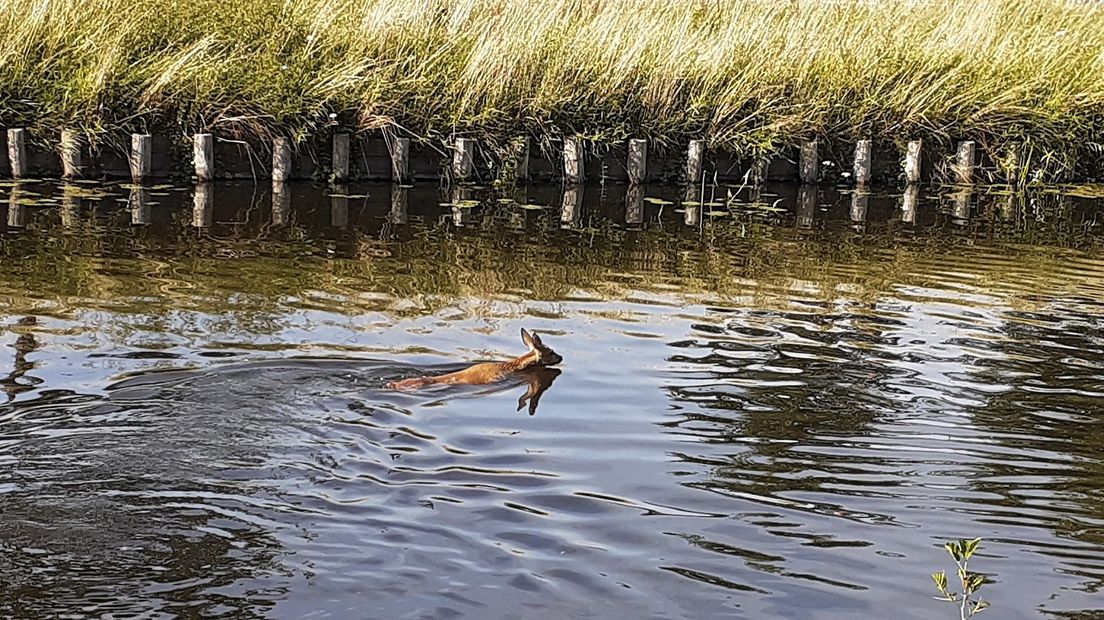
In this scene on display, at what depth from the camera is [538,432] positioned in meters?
5.25

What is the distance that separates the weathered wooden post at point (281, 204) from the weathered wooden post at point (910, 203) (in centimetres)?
551

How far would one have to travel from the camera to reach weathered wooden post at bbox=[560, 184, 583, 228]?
1147cm

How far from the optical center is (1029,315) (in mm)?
7781

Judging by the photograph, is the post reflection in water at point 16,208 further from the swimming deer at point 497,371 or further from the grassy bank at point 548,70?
the swimming deer at point 497,371

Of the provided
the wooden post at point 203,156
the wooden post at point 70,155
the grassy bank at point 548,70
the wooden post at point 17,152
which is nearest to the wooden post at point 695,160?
the grassy bank at point 548,70

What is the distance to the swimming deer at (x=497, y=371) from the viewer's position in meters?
5.85

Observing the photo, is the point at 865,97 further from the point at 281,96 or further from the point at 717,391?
the point at 717,391

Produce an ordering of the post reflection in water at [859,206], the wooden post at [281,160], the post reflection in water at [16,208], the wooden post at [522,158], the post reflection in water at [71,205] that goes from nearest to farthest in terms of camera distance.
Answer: the post reflection in water at [16,208] → the post reflection in water at [71,205] → the post reflection in water at [859,206] → the wooden post at [281,160] → the wooden post at [522,158]

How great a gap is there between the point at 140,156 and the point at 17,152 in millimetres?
1078

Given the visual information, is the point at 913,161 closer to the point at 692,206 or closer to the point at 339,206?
the point at 692,206

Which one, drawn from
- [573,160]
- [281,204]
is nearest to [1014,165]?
[573,160]

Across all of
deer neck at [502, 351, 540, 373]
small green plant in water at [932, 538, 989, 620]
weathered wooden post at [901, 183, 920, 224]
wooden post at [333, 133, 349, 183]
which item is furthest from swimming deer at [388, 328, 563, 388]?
wooden post at [333, 133, 349, 183]

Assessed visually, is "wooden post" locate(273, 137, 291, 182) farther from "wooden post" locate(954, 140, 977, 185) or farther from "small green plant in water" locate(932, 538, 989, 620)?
"small green plant in water" locate(932, 538, 989, 620)

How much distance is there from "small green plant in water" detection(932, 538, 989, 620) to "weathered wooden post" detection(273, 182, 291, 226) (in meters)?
7.80
